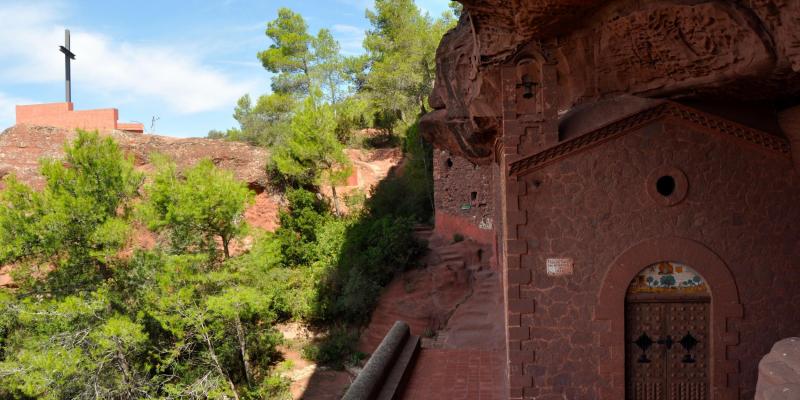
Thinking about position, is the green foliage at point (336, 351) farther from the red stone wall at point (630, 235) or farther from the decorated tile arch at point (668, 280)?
the decorated tile arch at point (668, 280)

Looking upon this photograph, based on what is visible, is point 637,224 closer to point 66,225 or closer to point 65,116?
point 66,225

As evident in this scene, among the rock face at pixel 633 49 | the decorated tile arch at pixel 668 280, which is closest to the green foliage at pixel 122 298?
the rock face at pixel 633 49

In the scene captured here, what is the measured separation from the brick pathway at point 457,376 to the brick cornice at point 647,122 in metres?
3.75

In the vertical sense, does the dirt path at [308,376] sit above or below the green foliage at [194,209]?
below

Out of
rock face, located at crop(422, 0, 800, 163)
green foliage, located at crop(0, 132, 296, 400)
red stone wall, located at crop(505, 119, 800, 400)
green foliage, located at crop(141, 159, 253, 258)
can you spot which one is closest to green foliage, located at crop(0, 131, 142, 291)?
green foliage, located at crop(0, 132, 296, 400)

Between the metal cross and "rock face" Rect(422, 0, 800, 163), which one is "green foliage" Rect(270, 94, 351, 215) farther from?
"rock face" Rect(422, 0, 800, 163)

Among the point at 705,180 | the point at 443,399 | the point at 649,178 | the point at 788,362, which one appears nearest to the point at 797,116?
the point at 705,180

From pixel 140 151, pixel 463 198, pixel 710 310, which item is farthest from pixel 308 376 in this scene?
pixel 140 151

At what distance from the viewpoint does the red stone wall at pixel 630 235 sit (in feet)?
23.0

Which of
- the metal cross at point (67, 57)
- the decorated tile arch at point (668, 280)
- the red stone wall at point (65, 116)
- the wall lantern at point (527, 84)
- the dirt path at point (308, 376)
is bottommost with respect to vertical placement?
the dirt path at point (308, 376)

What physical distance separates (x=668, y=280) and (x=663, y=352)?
3.36 ft

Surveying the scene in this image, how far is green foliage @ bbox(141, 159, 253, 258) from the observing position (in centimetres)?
1683

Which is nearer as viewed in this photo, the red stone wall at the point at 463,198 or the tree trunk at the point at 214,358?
the tree trunk at the point at 214,358

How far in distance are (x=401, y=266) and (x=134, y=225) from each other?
9904mm
